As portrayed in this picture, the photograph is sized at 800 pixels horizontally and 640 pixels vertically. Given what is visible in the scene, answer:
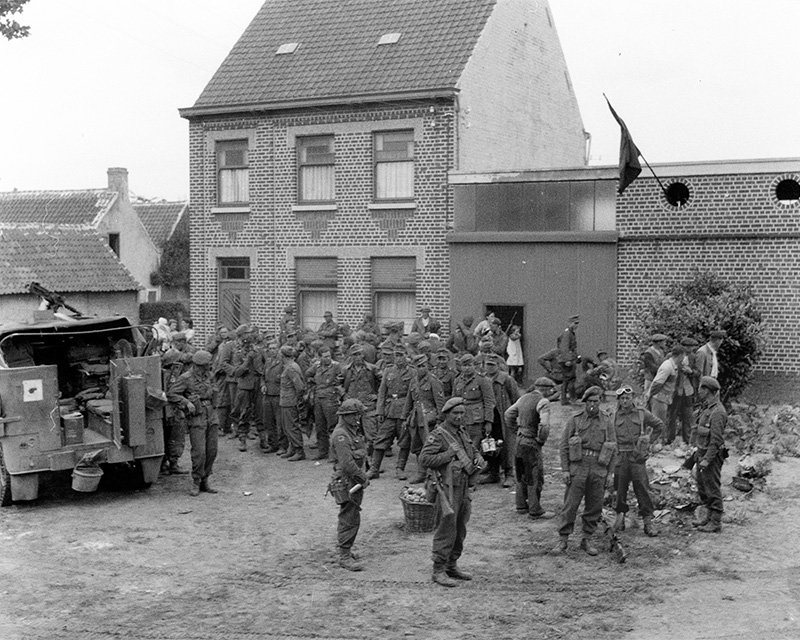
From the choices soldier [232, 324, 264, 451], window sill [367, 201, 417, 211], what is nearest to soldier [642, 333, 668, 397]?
soldier [232, 324, 264, 451]

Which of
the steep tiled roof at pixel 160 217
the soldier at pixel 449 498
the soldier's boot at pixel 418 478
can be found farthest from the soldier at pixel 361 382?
the steep tiled roof at pixel 160 217

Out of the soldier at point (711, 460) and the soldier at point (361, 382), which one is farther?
the soldier at point (361, 382)

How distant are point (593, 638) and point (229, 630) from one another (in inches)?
123

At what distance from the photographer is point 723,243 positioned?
18656 millimetres

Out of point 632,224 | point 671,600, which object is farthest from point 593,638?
point 632,224

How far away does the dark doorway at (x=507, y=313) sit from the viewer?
20672mm

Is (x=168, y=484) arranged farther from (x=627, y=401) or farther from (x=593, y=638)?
(x=593, y=638)

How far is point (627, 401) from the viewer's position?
440 inches

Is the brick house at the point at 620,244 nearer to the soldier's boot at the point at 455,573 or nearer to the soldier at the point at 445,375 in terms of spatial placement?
the soldier at the point at 445,375

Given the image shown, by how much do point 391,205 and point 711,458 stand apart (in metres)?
12.5

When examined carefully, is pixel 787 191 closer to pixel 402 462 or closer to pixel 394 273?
pixel 394 273

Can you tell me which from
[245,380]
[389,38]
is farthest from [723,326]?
[389,38]

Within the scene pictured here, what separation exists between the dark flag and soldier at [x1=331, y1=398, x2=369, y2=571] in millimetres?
9641

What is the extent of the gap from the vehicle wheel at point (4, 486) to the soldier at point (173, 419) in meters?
2.18
